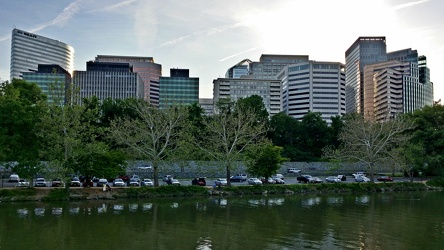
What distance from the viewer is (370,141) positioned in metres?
68.5

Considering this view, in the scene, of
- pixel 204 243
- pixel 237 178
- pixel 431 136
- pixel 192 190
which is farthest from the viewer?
pixel 237 178

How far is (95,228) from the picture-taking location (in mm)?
29672

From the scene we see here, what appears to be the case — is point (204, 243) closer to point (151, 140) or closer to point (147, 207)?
point (147, 207)

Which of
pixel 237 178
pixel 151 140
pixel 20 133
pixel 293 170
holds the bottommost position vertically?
pixel 237 178

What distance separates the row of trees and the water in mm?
6167

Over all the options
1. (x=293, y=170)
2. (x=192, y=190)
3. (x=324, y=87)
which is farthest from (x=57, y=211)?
(x=324, y=87)

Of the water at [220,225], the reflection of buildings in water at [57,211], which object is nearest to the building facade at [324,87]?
the water at [220,225]

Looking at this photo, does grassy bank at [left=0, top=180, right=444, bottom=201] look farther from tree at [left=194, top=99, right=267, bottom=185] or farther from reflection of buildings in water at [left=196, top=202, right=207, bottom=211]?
reflection of buildings in water at [left=196, top=202, right=207, bottom=211]

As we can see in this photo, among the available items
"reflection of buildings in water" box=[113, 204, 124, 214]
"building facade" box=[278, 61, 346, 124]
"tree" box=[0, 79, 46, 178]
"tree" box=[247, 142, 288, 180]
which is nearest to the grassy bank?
"tree" box=[0, 79, 46, 178]

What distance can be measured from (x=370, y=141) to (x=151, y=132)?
121ft

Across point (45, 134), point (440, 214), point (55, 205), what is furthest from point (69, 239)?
point (440, 214)

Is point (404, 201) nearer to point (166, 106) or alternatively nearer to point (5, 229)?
point (166, 106)

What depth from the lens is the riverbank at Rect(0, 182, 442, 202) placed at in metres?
47.3

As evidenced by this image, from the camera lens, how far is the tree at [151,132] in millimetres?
54344
